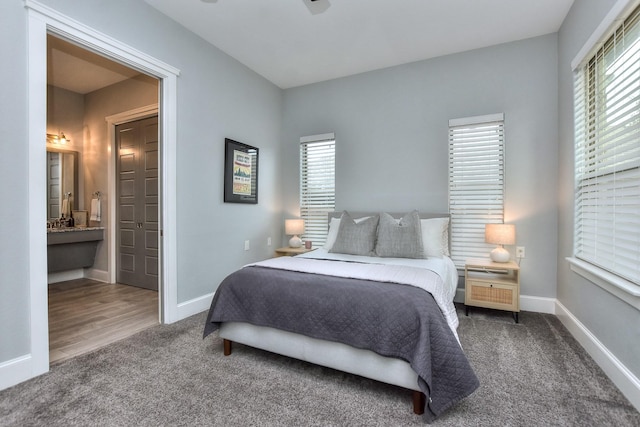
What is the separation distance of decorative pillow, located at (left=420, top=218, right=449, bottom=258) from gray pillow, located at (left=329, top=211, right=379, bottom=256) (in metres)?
0.53

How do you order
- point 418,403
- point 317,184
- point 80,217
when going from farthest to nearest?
1. point 80,217
2. point 317,184
3. point 418,403

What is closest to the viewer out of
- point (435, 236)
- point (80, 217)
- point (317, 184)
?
point (435, 236)

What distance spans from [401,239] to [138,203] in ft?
11.8

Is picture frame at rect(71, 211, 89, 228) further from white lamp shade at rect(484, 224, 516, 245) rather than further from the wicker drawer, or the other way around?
white lamp shade at rect(484, 224, 516, 245)

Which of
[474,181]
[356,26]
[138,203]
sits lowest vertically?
[138,203]

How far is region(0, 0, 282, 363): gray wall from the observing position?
1.85 m

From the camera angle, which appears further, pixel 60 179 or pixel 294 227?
pixel 60 179

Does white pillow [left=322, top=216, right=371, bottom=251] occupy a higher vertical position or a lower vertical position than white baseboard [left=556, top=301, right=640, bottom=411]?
higher

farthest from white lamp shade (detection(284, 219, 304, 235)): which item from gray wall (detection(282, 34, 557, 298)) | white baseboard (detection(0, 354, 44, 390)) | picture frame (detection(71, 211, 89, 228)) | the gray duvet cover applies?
picture frame (detection(71, 211, 89, 228))

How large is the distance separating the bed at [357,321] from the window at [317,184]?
1718 millimetres

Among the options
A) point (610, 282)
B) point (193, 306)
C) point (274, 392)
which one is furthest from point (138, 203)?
point (610, 282)

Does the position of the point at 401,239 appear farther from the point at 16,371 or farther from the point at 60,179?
the point at 60,179

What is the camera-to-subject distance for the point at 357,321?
173 cm

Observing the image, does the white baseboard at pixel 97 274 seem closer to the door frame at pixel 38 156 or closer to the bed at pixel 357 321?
the door frame at pixel 38 156
